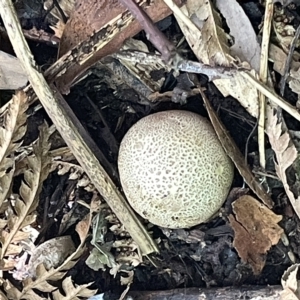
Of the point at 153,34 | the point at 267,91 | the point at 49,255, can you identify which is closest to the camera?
the point at 153,34

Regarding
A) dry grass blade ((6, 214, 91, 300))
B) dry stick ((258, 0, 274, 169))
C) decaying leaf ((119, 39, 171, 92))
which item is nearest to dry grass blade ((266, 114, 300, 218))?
dry stick ((258, 0, 274, 169))

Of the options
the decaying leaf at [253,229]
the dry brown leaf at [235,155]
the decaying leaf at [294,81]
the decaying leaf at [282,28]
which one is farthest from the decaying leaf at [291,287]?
the decaying leaf at [282,28]

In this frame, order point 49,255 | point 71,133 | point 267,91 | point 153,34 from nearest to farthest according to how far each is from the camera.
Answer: point 153,34, point 267,91, point 71,133, point 49,255

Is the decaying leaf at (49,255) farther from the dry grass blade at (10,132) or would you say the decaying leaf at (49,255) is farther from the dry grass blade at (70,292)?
the dry grass blade at (10,132)

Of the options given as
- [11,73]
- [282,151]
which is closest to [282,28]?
[282,151]

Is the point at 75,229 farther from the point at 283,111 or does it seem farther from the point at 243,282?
the point at 283,111

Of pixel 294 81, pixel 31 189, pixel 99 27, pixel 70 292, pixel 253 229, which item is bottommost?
pixel 253 229

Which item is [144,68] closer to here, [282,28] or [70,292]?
[282,28]
